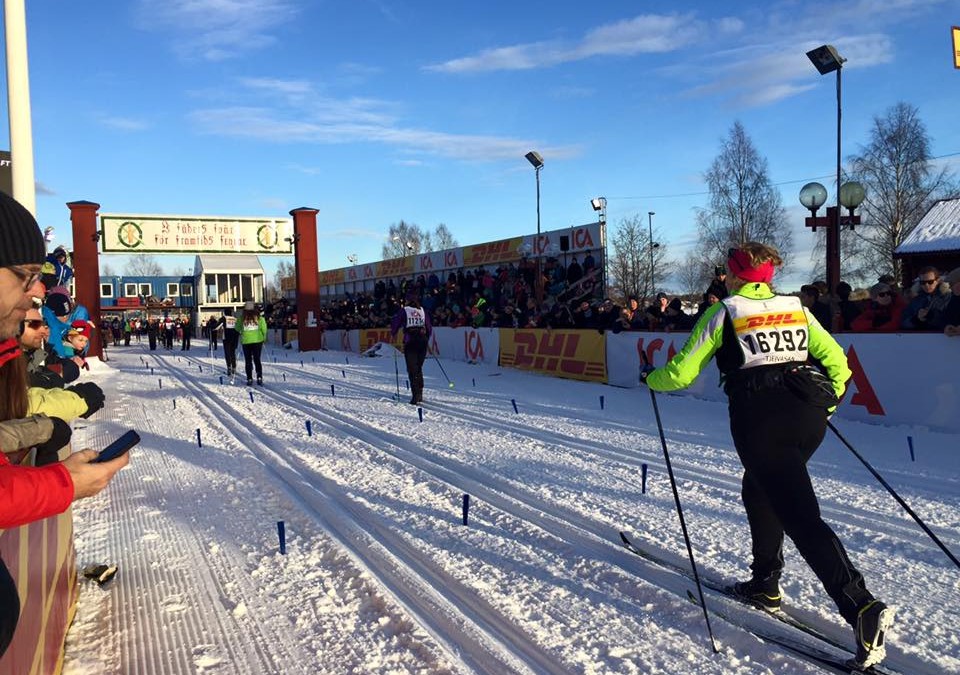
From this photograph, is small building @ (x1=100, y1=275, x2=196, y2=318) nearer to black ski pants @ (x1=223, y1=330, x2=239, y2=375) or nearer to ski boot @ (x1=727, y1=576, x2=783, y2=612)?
black ski pants @ (x1=223, y1=330, x2=239, y2=375)

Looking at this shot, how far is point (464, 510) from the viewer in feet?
16.8

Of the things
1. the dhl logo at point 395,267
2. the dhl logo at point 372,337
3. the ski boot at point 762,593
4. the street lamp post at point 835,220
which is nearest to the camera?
the ski boot at point 762,593

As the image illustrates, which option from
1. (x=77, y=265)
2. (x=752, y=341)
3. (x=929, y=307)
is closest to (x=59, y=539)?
Result: (x=752, y=341)

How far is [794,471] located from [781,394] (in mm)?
350

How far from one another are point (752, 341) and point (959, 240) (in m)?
23.2

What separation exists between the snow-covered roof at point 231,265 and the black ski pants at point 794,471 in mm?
51246

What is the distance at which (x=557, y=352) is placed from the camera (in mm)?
15961

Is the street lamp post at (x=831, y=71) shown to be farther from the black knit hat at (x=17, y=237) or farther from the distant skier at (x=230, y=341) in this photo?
the distant skier at (x=230, y=341)

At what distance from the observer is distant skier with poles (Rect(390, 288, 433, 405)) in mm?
11680

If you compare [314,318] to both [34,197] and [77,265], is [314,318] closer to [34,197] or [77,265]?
[77,265]

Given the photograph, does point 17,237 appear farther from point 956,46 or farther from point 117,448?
point 956,46

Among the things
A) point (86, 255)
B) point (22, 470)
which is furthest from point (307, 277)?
point (22, 470)

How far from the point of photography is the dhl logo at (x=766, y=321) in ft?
10.7

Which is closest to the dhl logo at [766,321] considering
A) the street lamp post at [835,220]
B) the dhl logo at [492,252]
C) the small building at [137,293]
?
the street lamp post at [835,220]
